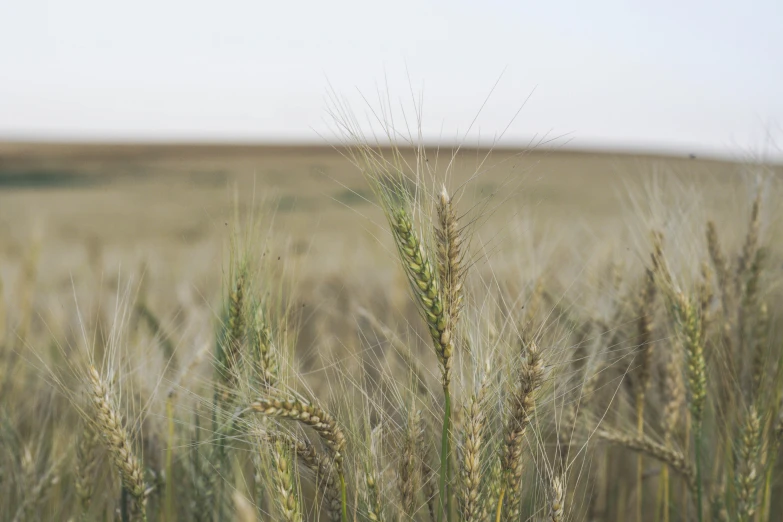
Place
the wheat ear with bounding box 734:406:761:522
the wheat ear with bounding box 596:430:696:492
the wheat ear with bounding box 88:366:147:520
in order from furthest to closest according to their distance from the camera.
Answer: the wheat ear with bounding box 596:430:696:492 < the wheat ear with bounding box 734:406:761:522 < the wheat ear with bounding box 88:366:147:520

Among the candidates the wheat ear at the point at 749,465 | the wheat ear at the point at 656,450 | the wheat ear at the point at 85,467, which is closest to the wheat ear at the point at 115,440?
the wheat ear at the point at 85,467

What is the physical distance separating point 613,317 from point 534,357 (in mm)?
1136

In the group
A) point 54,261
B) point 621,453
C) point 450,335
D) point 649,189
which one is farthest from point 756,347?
point 54,261

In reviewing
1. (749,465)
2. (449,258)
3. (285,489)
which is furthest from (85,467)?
(749,465)

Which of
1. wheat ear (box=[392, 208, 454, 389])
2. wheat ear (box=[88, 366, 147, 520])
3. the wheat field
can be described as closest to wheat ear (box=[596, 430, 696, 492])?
the wheat field

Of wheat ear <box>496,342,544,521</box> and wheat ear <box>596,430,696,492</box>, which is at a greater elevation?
wheat ear <box>496,342,544,521</box>

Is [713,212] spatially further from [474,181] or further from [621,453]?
[474,181]

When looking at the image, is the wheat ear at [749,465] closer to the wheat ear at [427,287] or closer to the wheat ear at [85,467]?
the wheat ear at [427,287]

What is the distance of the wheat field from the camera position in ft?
4.16

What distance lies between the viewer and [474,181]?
1430mm

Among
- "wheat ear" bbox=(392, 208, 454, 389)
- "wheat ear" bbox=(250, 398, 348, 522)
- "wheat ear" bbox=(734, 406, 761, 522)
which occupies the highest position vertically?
"wheat ear" bbox=(392, 208, 454, 389)

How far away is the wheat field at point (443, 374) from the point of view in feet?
4.16

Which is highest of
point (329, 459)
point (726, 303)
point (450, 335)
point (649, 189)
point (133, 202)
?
point (649, 189)

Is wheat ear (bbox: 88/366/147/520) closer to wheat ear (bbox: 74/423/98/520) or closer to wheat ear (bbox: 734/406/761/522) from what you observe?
wheat ear (bbox: 74/423/98/520)
